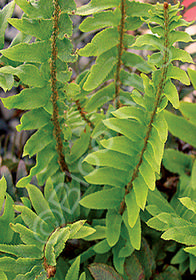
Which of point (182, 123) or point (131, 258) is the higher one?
point (182, 123)

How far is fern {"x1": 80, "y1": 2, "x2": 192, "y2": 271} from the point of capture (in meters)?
0.40

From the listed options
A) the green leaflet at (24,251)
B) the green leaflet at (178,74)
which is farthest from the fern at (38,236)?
the green leaflet at (178,74)

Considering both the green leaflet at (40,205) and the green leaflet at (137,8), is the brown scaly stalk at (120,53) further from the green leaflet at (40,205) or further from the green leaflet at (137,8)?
the green leaflet at (40,205)

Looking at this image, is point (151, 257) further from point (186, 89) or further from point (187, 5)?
point (187, 5)

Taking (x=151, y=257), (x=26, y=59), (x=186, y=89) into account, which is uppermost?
(x=26, y=59)

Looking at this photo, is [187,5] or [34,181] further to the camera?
[187,5]

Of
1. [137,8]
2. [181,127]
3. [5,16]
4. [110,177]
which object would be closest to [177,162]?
[181,127]

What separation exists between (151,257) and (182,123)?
25cm

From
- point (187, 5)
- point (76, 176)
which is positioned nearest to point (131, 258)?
point (76, 176)

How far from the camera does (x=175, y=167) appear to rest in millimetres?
632

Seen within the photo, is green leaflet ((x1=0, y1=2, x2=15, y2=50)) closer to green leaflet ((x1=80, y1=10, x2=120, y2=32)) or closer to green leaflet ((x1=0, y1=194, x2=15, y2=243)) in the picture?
green leaflet ((x1=80, y1=10, x2=120, y2=32))

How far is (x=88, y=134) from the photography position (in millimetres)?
572

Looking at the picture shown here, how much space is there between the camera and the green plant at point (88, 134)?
405 millimetres

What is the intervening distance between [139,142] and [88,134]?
0.12 meters
